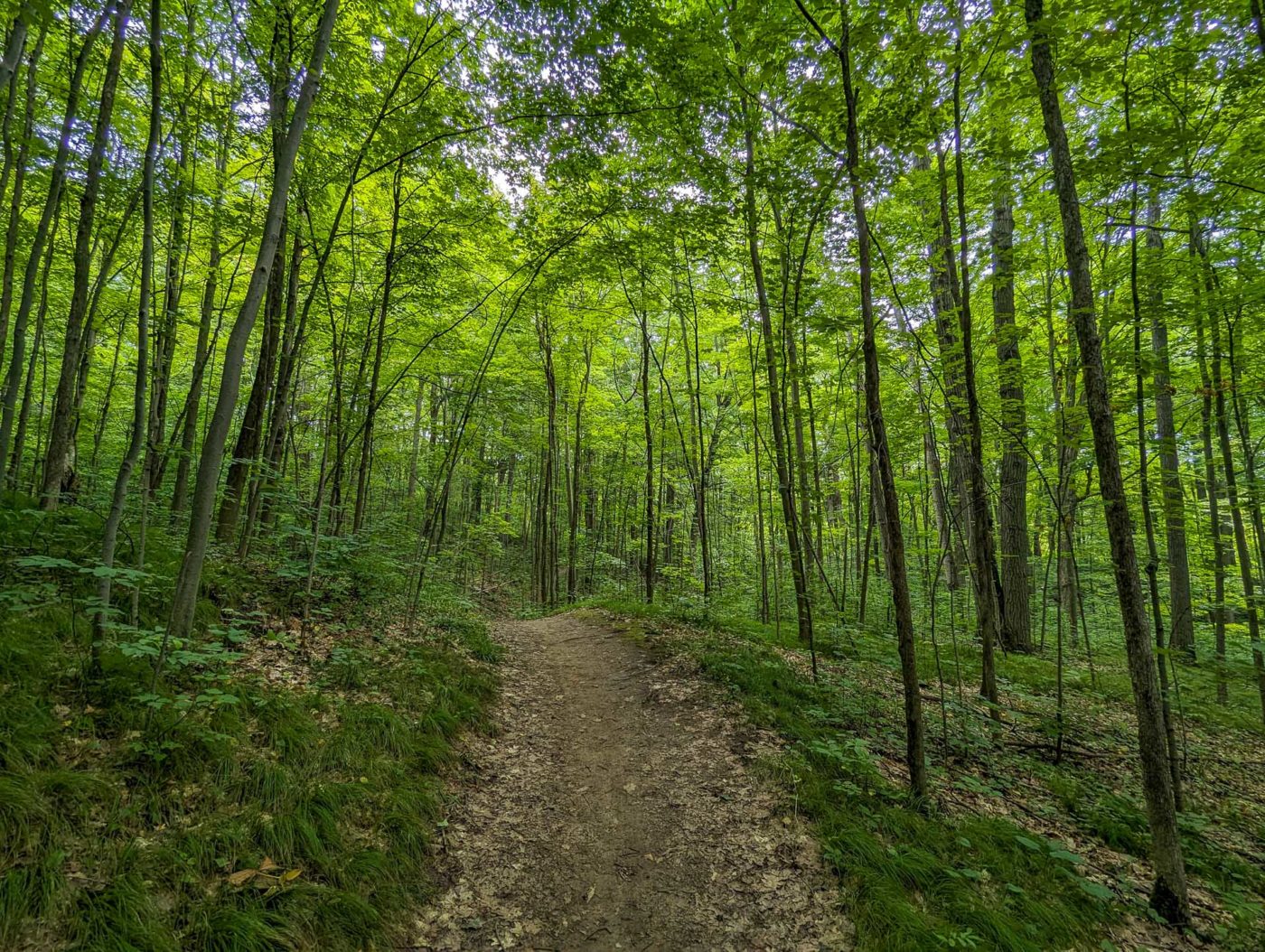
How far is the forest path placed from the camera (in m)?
3.25

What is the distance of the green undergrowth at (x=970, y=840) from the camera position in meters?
3.27

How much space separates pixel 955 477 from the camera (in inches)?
428

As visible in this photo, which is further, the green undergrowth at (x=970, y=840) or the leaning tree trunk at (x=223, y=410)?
the leaning tree trunk at (x=223, y=410)

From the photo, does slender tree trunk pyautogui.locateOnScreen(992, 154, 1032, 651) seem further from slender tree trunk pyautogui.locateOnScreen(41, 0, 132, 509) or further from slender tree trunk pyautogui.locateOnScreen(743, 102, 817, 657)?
slender tree trunk pyautogui.locateOnScreen(41, 0, 132, 509)

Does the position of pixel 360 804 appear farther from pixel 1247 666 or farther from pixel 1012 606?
pixel 1012 606

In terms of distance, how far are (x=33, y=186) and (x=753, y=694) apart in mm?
11520

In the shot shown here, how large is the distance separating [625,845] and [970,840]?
2838 millimetres

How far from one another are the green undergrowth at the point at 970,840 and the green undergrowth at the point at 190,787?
325 cm

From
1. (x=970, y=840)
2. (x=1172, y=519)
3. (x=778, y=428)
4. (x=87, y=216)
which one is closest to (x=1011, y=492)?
(x=1172, y=519)

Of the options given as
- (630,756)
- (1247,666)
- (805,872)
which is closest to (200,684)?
(630,756)

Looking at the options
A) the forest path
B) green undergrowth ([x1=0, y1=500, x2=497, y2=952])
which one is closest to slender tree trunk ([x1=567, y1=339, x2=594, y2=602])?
the forest path

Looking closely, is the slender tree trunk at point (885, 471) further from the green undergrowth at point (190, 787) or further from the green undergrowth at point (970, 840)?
the green undergrowth at point (190, 787)

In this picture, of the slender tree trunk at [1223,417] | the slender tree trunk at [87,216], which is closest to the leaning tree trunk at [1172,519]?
the slender tree trunk at [1223,417]

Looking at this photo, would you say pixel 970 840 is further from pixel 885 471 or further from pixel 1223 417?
→ pixel 1223 417
